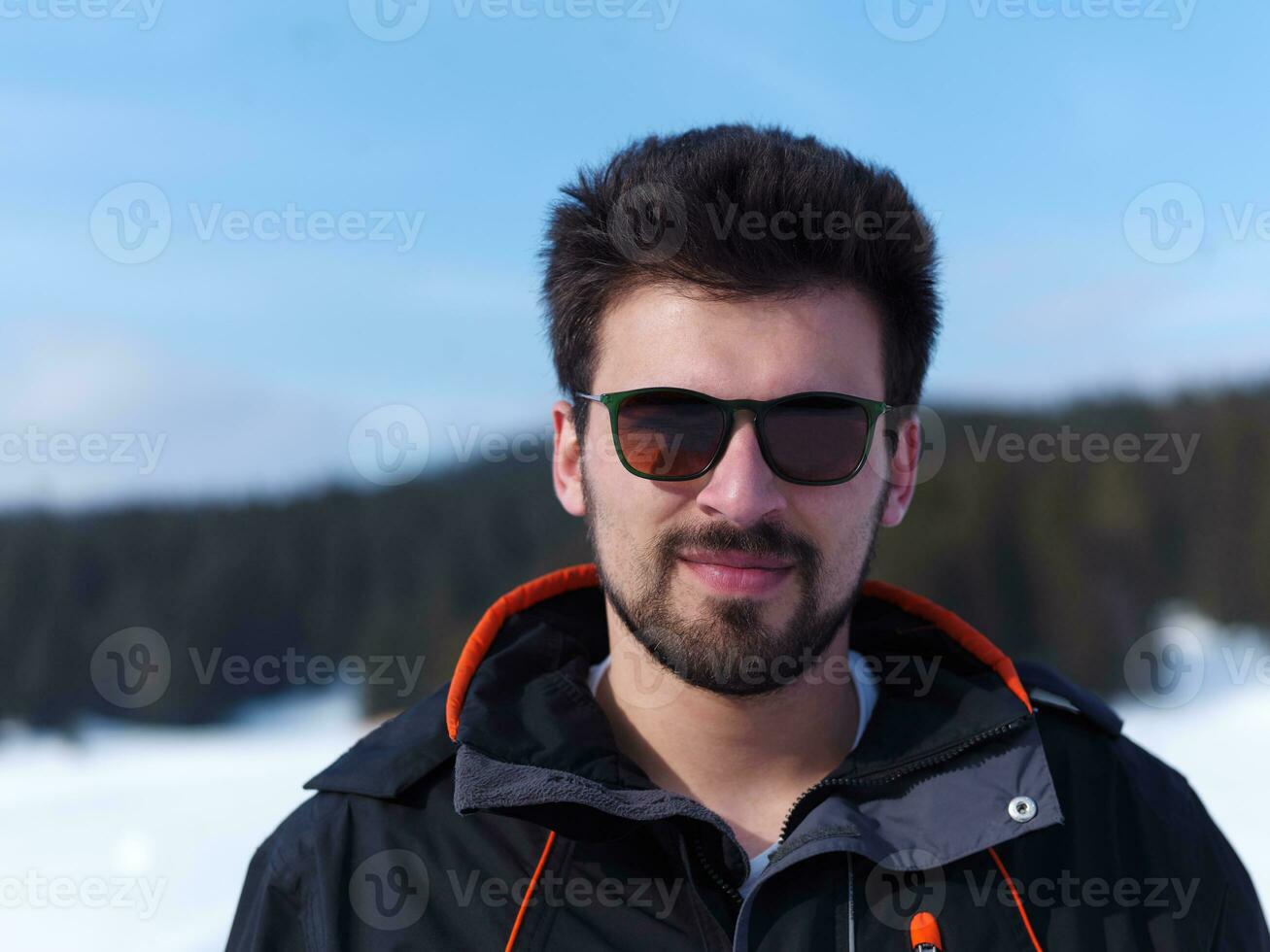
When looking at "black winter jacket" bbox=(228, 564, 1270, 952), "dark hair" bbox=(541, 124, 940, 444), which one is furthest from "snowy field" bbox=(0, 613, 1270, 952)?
"dark hair" bbox=(541, 124, 940, 444)

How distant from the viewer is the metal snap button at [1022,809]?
57.7 inches

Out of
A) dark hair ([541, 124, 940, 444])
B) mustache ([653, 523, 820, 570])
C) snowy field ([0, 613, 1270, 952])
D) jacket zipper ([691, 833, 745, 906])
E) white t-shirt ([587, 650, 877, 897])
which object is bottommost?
snowy field ([0, 613, 1270, 952])

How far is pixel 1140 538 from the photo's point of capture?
200 inches

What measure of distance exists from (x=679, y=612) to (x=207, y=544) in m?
3.57

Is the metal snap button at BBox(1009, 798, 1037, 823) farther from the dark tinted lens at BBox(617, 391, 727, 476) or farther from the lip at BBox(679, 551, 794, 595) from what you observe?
the dark tinted lens at BBox(617, 391, 727, 476)

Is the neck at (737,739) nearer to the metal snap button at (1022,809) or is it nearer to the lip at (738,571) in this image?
the lip at (738,571)

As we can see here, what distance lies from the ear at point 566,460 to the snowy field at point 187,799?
238 cm

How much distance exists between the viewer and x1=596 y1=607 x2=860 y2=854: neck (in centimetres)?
164

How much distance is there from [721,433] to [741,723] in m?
0.50

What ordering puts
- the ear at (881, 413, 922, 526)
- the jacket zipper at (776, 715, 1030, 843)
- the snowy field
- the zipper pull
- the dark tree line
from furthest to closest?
the dark tree line → the snowy field → the ear at (881, 413, 922, 526) → the jacket zipper at (776, 715, 1030, 843) → the zipper pull

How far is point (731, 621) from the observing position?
5.10ft

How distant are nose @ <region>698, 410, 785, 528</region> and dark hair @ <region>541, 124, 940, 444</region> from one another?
0.78 feet

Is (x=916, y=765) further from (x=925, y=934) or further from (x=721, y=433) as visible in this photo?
(x=721, y=433)

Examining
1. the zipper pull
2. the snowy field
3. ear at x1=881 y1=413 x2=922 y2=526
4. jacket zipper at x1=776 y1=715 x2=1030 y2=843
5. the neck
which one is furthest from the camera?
the snowy field
